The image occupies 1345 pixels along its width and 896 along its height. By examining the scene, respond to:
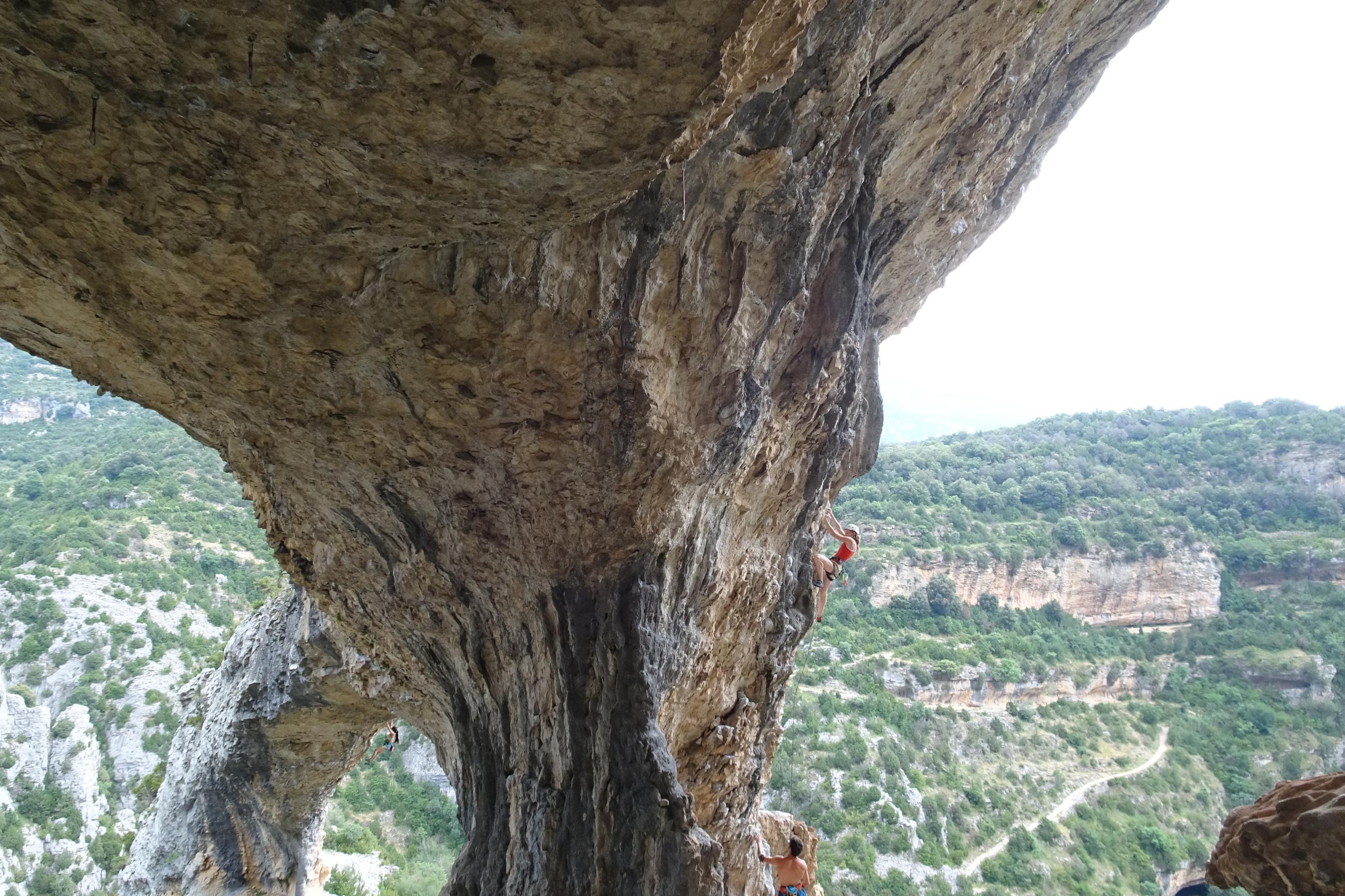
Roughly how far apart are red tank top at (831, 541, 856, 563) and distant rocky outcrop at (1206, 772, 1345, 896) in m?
5.90

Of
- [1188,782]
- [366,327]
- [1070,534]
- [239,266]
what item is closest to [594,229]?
[366,327]

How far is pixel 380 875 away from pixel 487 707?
65.1 ft

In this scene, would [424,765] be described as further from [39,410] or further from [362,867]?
[39,410]

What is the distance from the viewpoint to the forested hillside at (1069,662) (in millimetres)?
25328

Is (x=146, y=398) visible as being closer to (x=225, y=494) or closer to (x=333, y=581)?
(x=333, y=581)

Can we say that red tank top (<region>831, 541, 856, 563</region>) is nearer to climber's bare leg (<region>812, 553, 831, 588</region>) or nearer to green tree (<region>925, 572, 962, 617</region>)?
climber's bare leg (<region>812, 553, 831, 588</region>)

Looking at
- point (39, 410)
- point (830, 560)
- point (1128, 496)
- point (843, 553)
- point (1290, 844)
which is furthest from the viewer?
point (1128, 496)

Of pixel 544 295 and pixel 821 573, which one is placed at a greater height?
pixel 544 295

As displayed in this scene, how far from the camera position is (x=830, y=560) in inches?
410

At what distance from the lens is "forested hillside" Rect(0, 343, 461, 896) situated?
69.0 ft

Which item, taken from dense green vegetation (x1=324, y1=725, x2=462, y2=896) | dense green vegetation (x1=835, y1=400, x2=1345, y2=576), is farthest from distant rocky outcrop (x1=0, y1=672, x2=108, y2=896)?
dense green vegetation (x1=835, y1=400, x2=1345, y2=576)

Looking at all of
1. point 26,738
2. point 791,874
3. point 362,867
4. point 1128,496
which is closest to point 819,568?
point 791,874

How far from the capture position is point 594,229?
4.00 m

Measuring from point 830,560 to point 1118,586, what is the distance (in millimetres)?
34688
